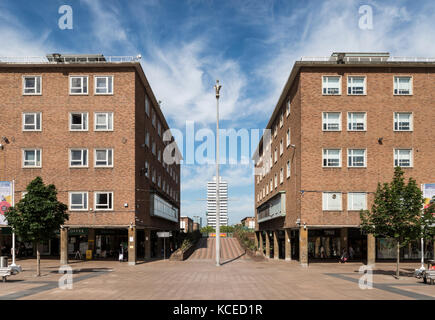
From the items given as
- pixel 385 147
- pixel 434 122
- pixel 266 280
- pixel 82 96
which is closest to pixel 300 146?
pixel 385 147

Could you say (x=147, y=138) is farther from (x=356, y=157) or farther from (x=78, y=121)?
(x=356, y=157)

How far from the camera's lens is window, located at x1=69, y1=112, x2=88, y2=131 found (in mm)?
36250

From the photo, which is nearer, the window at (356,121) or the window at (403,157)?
the window at (403,157)

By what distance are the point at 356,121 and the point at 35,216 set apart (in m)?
26.8

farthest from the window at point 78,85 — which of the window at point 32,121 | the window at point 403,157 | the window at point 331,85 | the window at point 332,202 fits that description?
the window at point 403,157

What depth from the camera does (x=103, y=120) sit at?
3631 cm

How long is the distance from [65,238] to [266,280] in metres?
20.3

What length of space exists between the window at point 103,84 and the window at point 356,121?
21967 millimetres

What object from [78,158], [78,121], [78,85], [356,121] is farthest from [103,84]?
[356,121]

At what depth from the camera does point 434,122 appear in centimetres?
3494

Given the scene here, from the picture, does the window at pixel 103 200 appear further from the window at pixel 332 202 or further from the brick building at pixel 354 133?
the window at pixel 332 202

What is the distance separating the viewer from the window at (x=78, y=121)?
1427 inches

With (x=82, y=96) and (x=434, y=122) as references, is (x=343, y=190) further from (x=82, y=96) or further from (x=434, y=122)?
(x=82, y=96)
